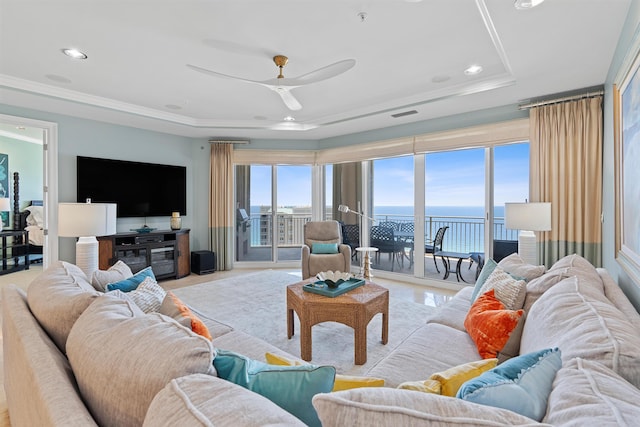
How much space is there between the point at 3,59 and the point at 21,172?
182 inches

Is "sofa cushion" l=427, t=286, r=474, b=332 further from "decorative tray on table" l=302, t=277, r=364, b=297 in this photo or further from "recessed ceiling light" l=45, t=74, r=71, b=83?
"recessed ceiling light" l=45, t=74, r=71, b=83

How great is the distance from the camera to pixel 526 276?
2086mm

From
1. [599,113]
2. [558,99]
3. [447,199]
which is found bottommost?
[447,199]

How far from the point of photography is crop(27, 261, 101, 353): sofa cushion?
112 cm

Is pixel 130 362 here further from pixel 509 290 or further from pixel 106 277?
pixel 509 290

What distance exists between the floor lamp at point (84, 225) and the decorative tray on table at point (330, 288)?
73.8 inches

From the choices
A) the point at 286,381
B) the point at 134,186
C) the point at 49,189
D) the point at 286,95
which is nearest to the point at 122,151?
the point at 134,186

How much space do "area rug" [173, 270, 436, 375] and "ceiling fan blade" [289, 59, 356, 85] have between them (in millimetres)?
2204

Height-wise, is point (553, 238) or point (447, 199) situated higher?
point (447, 199)

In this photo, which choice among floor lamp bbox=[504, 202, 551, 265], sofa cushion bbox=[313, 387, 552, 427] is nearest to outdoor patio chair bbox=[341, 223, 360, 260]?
floor lamp bbox=[504, 202, 551, 265]

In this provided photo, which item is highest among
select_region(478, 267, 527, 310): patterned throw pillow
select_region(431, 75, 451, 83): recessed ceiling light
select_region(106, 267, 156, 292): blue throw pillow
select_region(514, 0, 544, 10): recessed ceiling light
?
select_region(431, 75, 451, 83): recessed ceiling light

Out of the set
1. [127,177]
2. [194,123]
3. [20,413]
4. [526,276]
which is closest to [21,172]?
[127,177]

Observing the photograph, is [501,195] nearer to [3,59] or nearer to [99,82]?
[99,82]

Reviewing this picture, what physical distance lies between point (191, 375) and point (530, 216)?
3403mm
